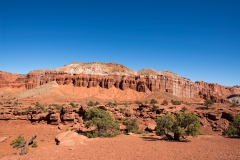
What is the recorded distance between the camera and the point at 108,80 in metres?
91.5

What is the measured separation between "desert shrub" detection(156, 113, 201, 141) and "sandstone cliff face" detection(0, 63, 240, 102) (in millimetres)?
68726

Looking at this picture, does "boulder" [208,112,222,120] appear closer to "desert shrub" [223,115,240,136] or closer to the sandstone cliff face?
"desert shrub" [223,115,240,136]

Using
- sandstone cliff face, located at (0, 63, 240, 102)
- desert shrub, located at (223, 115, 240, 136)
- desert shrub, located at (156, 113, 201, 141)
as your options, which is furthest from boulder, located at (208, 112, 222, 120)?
sandstone cliff face, located at (0, 63, 240, 102)

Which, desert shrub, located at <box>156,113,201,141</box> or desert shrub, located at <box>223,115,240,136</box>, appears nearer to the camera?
desert shrub, located at <box>156,113,201,141</box>

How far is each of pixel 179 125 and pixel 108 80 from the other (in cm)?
7442

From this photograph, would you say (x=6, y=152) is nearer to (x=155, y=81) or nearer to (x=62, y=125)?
(x=62, y=125)

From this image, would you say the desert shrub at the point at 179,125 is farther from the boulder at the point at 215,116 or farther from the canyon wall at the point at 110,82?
the canyon wall at the point at 110,82

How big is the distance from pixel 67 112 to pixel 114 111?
7.60 meters

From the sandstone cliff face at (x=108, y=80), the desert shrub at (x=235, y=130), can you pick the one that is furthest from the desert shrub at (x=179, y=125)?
the sandstone cliff face at (x=108, y=80)

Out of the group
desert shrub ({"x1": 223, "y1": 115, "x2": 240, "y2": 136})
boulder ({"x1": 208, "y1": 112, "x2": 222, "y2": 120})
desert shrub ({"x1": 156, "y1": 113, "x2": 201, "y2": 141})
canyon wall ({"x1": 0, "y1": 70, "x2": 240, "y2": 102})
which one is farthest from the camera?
canyon wall ({"x1": 0, "y1": 70, "x2": 240, "y2": 102})

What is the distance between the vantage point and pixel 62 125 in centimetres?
2642

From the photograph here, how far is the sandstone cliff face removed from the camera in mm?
89750

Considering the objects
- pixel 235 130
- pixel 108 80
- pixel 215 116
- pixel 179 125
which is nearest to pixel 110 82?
pixel 108 80

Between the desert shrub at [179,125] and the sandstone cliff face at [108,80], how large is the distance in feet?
225
